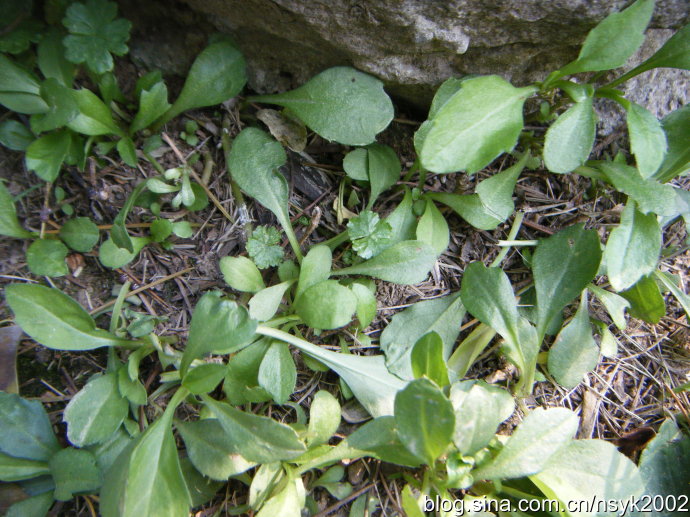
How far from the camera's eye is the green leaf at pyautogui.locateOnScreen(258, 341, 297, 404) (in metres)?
1.21

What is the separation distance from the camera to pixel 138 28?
4.61 ft

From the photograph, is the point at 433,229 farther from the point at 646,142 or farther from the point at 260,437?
the point at 260,437

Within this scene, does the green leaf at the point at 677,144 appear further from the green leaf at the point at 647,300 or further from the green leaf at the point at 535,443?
the green leaf at the point at 535,443

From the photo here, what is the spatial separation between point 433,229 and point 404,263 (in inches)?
5.3

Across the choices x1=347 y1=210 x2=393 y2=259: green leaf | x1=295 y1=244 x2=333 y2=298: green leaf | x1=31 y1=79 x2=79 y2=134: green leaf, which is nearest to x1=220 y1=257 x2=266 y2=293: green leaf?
x1=295 y1=244 x2=333 y2=298: green leaf

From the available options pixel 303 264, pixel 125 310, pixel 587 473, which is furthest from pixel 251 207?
pixel 587 473

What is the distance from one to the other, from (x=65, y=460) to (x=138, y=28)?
44.6 inches

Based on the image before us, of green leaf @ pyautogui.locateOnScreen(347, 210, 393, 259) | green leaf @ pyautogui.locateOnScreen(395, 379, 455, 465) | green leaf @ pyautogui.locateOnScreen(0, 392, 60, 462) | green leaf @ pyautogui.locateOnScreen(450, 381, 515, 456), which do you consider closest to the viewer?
green leaf @ pyautogui.locateOnScreen(395, 379, 455, 465)

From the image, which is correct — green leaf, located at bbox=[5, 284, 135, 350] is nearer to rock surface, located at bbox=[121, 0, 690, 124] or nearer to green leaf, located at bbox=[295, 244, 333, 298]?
green leaf, located at bbox=[295, 244, 333, 298]

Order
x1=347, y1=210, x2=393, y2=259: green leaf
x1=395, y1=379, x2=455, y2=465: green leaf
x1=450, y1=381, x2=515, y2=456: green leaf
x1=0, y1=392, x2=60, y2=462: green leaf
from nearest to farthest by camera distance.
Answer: x1=395, y1=379, x2=455, y2=465: green leaf, x1=450, y1=381, x2=515, y2=456: green leaf, x1=0, y1=392, x2=60, y2=462: green leaf, x1=347, y1=210, x2=393, y2=259: green leaf

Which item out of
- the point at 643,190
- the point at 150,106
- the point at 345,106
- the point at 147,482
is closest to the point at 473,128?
the point at 345,106

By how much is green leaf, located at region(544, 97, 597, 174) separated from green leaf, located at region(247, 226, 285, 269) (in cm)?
69

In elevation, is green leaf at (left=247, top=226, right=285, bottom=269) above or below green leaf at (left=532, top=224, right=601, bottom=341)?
below

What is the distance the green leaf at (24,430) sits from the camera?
1211 mm
